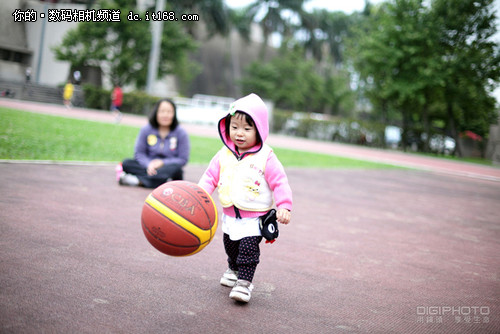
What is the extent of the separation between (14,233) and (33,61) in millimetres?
40823

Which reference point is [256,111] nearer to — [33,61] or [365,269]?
[365,269]

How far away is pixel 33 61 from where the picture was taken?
134 feet

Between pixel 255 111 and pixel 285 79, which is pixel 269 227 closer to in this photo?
pixel 255 111

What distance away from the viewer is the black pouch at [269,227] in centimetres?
A: 353

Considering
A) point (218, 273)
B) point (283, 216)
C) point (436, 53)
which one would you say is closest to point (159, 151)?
point (218, 273)

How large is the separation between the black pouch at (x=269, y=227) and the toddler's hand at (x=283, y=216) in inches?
3.7

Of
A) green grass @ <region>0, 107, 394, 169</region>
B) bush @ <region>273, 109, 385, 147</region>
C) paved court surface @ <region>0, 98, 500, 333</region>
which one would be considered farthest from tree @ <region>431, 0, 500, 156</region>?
paved court surface @ <region>0, 98, 500, 333</region>

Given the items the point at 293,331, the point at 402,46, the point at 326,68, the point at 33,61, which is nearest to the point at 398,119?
the point at 326,68

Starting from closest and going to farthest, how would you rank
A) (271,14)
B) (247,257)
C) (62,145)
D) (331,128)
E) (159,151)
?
(247,257) < (159,151) < (62,145) < (331,128) < (271,14)

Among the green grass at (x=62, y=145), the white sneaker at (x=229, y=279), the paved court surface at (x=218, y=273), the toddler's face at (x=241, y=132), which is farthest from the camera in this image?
the green grass at (x=62, y=145)

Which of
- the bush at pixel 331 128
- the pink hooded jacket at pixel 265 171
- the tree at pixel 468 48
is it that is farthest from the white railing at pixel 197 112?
the pink hooded jacket at pixel 265 171

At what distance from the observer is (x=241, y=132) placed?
11.9 feet

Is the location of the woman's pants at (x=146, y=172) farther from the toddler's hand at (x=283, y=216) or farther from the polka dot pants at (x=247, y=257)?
the toddler's hand at (x=283, y=216)

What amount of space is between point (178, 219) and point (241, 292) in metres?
0.66
